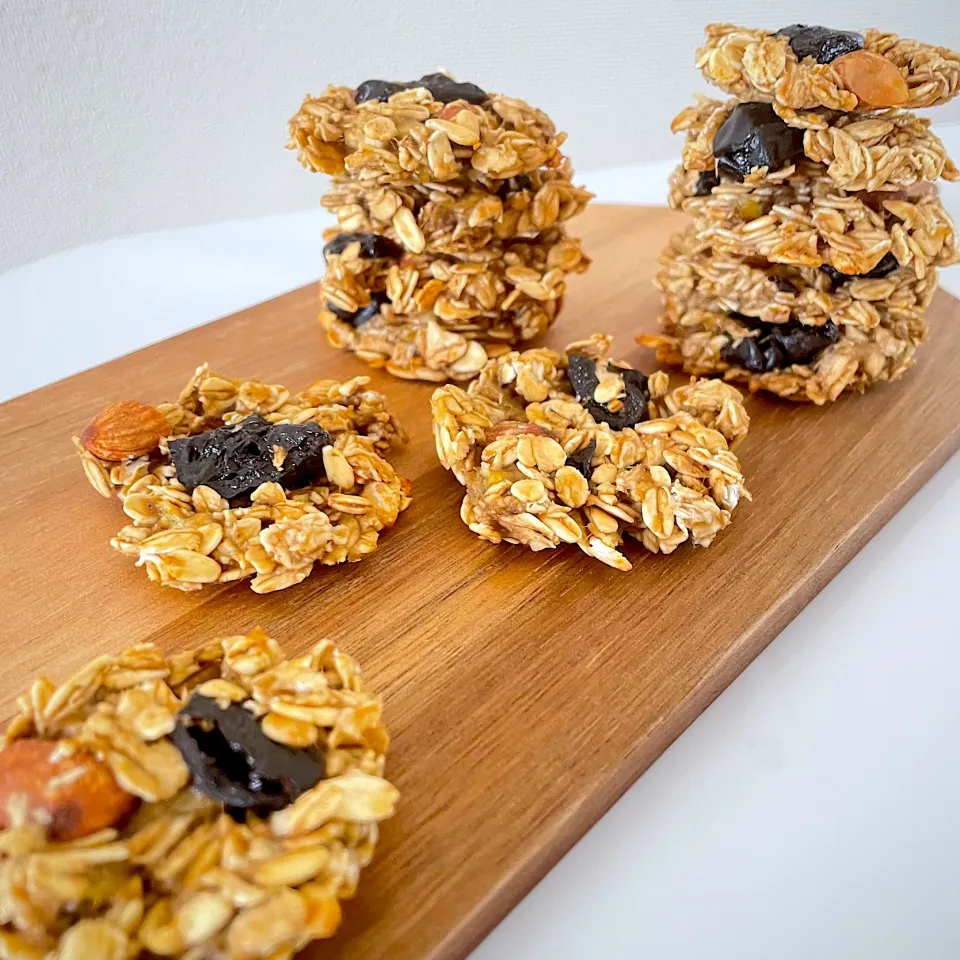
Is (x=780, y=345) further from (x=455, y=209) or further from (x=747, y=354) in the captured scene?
(x=455, y=209)

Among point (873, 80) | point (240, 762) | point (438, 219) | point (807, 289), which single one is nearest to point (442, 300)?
point (438, 219)

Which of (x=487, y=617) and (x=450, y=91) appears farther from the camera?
(x=450, y=91)

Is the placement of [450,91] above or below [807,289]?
above

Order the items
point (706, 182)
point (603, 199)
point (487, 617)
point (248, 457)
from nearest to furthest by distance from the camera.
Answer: point (487, 617), point (248, 457), point (706, 182), point (603, 199)

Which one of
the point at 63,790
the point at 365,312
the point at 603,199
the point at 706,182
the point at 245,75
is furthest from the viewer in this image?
the point at 603,199

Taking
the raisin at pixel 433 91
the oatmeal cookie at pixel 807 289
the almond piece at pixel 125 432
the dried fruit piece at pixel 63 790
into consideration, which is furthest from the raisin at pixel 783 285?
the dried fruit piece at pixel 63 790

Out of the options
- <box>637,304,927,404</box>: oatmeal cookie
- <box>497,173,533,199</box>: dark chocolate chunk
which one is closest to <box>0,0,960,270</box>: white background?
<box>497,173,533,199</box>: dark chocolate chunk
